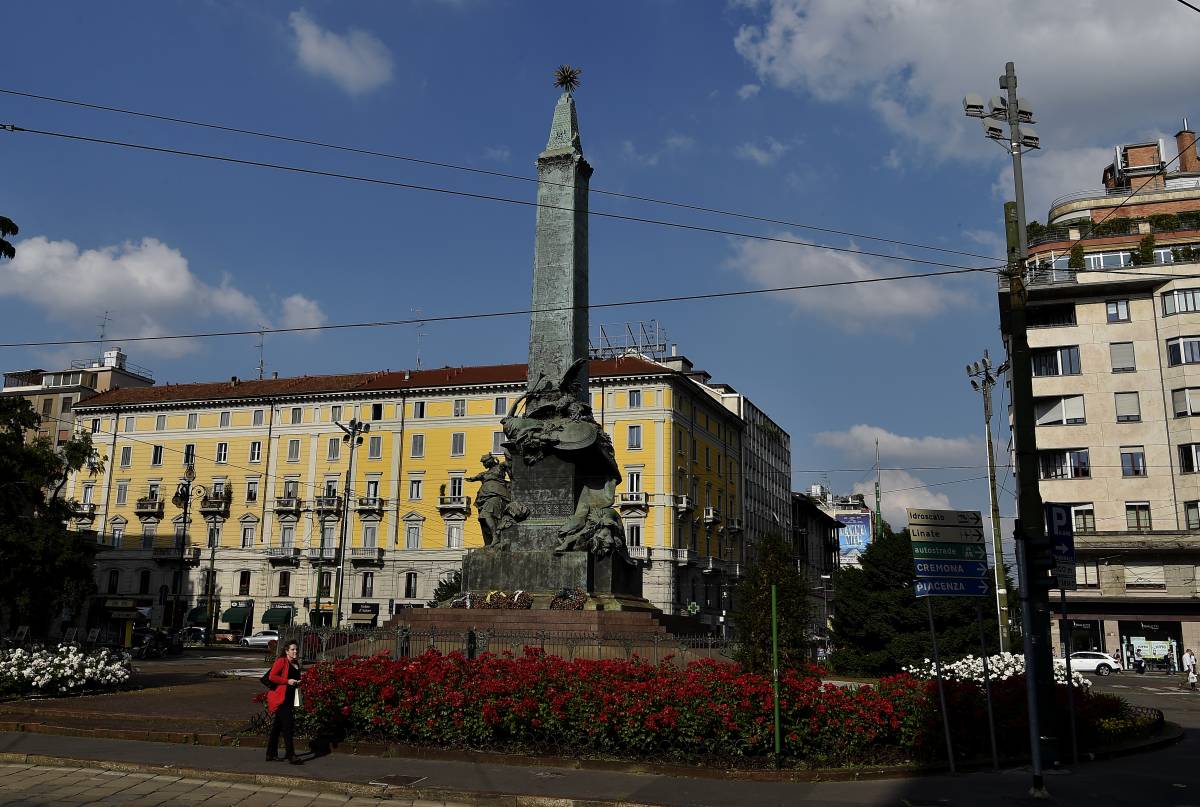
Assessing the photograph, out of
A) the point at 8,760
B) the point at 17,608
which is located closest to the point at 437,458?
the point at 17,608

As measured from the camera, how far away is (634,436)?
61500mm

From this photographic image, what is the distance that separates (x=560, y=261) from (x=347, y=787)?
15061 millimetres

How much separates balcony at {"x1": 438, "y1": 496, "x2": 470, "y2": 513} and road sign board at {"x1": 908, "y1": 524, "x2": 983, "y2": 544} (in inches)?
2012

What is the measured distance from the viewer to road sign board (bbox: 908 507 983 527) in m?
11.7

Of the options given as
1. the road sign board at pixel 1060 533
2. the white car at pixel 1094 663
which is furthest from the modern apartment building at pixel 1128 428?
the road sign board at pixel 1060 533

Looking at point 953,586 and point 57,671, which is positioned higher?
Result: point 953,586

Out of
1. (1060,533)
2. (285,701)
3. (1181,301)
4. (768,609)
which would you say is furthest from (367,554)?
(1060,533)

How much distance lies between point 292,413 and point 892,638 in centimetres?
4839

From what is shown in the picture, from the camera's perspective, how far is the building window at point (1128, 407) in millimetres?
48531

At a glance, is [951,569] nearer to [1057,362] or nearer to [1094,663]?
[1094,663]

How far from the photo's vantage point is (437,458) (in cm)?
6366

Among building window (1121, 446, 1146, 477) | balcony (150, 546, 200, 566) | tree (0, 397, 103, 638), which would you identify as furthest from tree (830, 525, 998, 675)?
balcony (150, 546, 200, 566)

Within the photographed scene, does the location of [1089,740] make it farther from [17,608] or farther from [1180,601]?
[1180,601]

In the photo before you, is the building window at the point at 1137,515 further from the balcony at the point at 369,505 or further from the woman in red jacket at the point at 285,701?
the woman in red jacket at the point at 285,701
